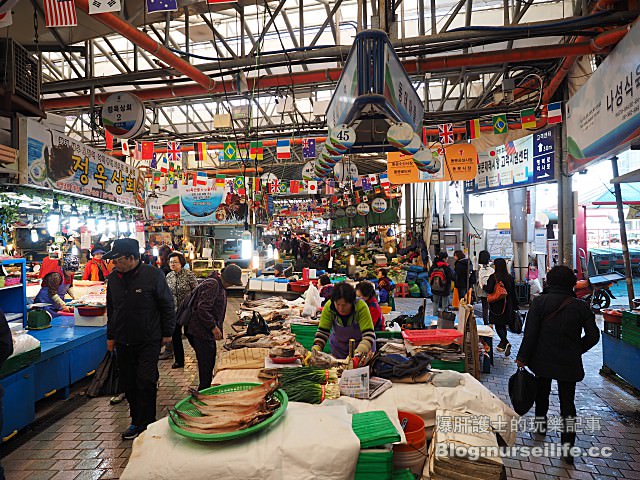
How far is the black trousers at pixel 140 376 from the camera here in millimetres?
4387

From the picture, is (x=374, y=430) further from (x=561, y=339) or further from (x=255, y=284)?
(x=255, y=284)

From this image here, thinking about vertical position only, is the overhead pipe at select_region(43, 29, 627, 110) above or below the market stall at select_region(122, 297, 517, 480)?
above

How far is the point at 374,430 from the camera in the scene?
2.42 m

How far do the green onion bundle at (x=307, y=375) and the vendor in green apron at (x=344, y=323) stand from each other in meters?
0.79

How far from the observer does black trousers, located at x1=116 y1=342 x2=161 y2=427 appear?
4387 millimetres

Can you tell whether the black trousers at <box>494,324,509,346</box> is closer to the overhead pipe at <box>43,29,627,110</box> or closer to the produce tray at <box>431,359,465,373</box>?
the produce tray at <box>431,359,465,373</box>

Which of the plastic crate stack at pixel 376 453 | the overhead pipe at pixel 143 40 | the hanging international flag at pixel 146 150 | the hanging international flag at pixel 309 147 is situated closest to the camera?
the plastic crate stack at pixel 376 453

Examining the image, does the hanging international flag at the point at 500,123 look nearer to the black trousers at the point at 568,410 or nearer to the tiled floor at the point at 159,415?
the tiled floor at the point at 159,415

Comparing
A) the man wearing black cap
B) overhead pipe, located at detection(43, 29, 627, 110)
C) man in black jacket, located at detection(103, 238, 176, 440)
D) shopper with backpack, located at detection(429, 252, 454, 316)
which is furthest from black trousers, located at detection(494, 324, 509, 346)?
man in black jacket, located at detection(103, 238, 176, 440)

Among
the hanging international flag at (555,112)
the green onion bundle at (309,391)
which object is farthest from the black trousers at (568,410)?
the hanging international flag at (555,112)

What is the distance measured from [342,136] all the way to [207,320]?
3.01 m

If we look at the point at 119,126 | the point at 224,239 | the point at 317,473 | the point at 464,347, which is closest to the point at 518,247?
the point at 464,347

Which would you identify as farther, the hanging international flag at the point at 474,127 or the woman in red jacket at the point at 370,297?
the hanging international flag at the point at 474,127

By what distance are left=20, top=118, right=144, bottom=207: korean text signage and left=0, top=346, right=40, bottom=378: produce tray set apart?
8.34ft
